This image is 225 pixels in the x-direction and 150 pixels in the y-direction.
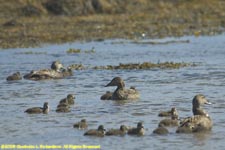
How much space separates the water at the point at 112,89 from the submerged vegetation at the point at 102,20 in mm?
5151

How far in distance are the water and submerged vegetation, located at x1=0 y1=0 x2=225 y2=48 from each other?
5.15m

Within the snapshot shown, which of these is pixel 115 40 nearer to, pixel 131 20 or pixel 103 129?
pixel 131 20

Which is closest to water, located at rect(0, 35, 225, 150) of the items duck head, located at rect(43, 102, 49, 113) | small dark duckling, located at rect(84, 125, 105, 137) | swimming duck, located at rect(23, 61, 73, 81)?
small dark duckling, located at rect(84, 125, 105, 137)

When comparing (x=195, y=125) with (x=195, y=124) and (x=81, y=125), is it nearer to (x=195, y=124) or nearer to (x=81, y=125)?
(x=195, y=124)

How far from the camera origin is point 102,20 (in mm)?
50750

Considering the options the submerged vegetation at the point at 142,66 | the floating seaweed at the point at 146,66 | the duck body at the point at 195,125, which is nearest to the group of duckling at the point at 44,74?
the submerged vegetation at the point at 142,66

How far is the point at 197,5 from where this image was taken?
2388 inches

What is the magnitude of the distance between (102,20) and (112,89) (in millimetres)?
26846

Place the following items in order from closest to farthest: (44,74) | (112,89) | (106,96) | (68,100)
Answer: (68,100) → (106,96) → (112,89) → (44,74)

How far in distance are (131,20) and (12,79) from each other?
87.3 feet

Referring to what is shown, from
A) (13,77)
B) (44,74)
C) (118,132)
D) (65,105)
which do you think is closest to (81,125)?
(118,132)

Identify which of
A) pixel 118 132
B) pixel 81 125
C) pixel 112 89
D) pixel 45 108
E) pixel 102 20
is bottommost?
pixel 118 132

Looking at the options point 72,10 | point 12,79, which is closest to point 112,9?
point 72,10

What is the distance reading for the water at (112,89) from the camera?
1552 centimetres
